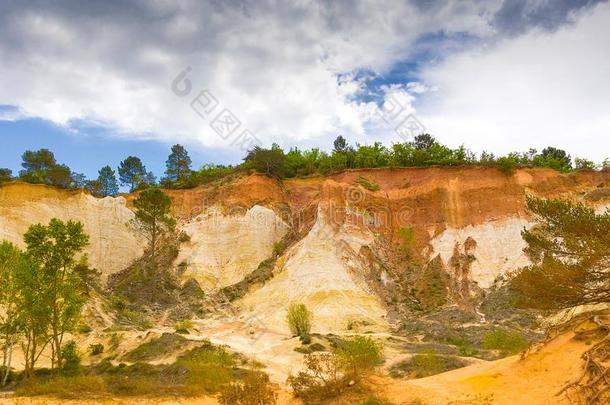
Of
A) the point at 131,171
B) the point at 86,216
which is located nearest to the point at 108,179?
the point at 131,171

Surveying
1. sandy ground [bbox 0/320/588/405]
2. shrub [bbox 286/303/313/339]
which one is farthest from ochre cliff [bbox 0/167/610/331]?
sandy ground [bbox 0/320/588/405]

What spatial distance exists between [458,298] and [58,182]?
135 feet

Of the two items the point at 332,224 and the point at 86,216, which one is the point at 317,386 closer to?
the point at 332,224

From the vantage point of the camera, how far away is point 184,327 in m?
34.2

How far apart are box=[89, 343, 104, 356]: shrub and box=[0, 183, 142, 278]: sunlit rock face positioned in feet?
51.6

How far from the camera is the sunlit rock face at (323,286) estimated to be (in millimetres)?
36406

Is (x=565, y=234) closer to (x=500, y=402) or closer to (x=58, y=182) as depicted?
(x=500, y=402)


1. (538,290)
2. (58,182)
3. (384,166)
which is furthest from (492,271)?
(58,182)

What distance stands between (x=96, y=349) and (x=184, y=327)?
576 centimetres

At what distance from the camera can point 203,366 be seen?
22297 millimetres

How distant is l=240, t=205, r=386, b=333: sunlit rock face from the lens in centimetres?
3641

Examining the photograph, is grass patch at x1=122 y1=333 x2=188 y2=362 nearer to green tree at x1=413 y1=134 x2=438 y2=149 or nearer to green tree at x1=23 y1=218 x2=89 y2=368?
green tree at x1=23 y1=218 x2=89 y2=368

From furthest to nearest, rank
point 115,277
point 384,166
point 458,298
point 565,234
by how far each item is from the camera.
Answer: point 384,166
point 115,277
point 458,298
point 565,234

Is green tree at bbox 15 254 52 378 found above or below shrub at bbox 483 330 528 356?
above
